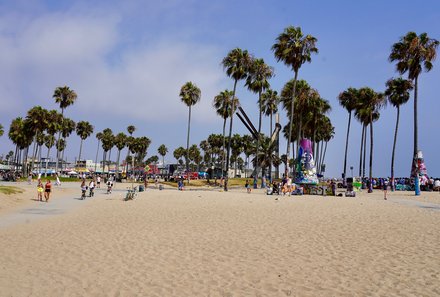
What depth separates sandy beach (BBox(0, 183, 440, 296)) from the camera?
6.66m

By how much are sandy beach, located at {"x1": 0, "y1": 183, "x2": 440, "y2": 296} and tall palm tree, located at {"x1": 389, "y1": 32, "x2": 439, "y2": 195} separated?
3238 cm

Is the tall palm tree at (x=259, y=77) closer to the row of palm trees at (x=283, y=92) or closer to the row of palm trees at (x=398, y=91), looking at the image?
the row of palm trees at (x=283, y=92)

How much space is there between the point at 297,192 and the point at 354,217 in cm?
1853

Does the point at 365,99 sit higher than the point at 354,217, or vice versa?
the point at 365,99

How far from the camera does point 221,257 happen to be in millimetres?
9125

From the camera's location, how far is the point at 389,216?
17.3 m

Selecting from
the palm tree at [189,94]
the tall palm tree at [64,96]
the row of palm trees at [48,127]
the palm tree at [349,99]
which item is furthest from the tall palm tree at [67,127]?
the palm tree at [349,99]

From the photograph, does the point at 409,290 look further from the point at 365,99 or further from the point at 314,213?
the point at 365,99

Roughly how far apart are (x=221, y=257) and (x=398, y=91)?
52.3 m

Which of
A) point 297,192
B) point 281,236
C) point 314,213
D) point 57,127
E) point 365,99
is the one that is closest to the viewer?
point 281,236

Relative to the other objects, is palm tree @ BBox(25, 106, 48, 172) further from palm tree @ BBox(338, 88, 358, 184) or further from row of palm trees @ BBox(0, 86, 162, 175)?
palm tree @ BBox(338, 88, 358, 184)

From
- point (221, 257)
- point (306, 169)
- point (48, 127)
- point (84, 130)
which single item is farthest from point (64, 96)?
point (221, 257)

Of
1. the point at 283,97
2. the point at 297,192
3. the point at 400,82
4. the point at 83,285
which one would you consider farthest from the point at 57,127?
the point at 83,285

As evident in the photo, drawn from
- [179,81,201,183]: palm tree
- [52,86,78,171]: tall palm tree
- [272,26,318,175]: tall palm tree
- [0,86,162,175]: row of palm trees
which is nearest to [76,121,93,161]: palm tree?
[0,86,162,175]: row of palm trees
